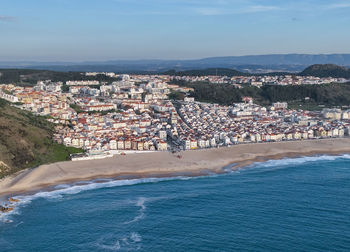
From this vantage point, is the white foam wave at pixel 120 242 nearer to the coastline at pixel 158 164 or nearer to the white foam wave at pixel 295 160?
the coastline at pixel 158 164

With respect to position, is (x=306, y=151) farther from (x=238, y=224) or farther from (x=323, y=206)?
(x=238, y=224)

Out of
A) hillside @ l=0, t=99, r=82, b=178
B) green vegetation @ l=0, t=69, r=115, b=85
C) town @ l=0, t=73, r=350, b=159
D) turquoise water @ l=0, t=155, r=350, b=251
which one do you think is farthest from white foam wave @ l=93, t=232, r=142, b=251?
green vegetation @ l=0, t=69, r=115, b=85

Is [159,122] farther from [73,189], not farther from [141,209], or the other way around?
[141,209]

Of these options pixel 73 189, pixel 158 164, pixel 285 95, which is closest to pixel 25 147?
pixel 73 189

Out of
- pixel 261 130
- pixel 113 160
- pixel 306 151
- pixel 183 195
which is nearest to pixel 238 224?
pixel 183 195

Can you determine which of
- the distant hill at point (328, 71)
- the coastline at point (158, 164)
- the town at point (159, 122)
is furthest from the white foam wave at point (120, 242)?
the distant hill at point (328, 71)

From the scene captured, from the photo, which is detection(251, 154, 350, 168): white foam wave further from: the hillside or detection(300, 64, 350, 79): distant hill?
detection(300, 64, 350, 79): distant hill
